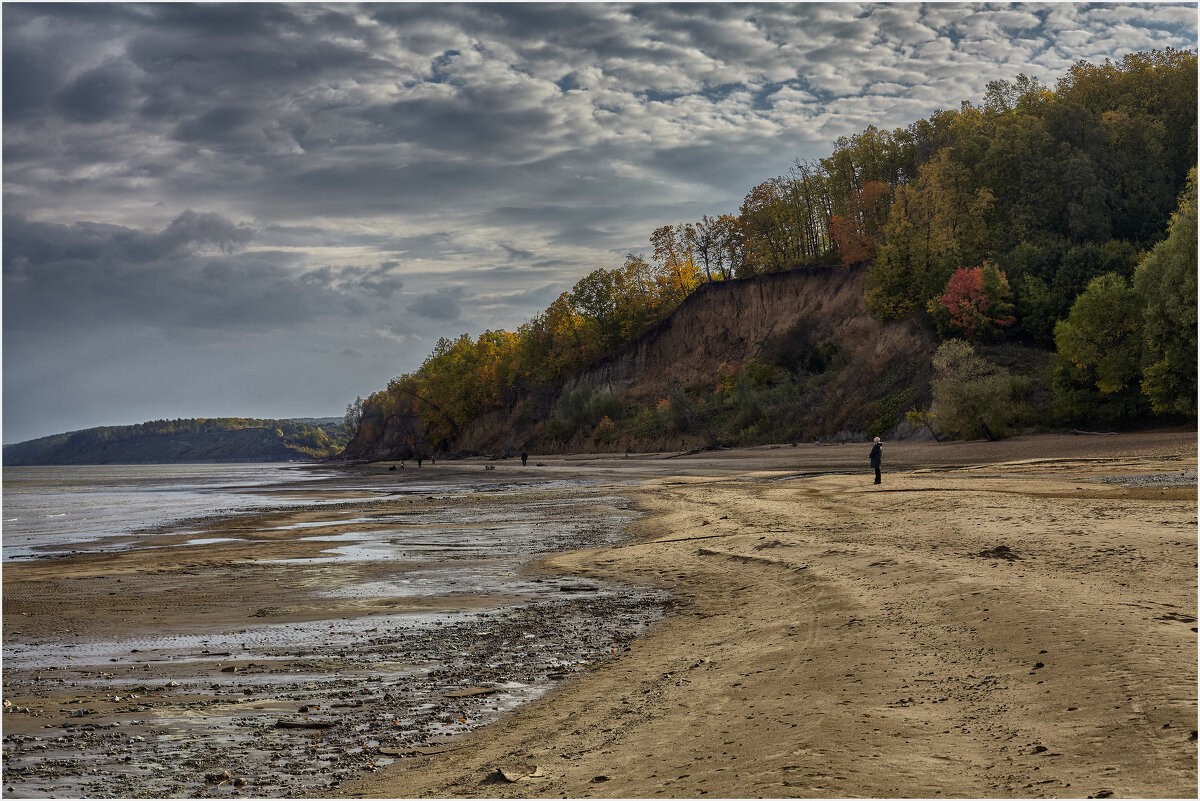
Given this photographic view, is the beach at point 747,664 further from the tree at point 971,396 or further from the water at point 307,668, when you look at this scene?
the tree at point 971,396

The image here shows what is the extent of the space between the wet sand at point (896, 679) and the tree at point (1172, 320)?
24.8m

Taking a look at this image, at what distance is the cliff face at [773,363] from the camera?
187 ft

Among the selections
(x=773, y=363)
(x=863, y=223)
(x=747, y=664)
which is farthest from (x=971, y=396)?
(x=747, y=664)

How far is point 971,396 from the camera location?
41.7 metres

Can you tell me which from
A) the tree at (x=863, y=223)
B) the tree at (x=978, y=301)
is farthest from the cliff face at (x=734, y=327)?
the tree at (x=978, y=301)

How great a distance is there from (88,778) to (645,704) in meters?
4.09

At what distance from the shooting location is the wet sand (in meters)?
4.65

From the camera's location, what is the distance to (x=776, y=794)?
14.7ft

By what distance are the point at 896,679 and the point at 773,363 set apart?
214ft

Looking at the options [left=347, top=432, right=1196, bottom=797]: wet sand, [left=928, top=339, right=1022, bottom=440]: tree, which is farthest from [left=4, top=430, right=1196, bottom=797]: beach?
[left=928, top=339, right=1022, bottom=440]: tree

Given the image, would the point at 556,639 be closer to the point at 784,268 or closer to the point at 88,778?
the point at 88,778

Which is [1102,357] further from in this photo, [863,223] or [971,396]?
[863,223]

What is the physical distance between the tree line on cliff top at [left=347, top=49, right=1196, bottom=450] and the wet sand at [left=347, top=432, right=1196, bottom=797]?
28.1 m

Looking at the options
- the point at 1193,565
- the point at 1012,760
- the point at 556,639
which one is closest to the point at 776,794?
the point at 1012,760
